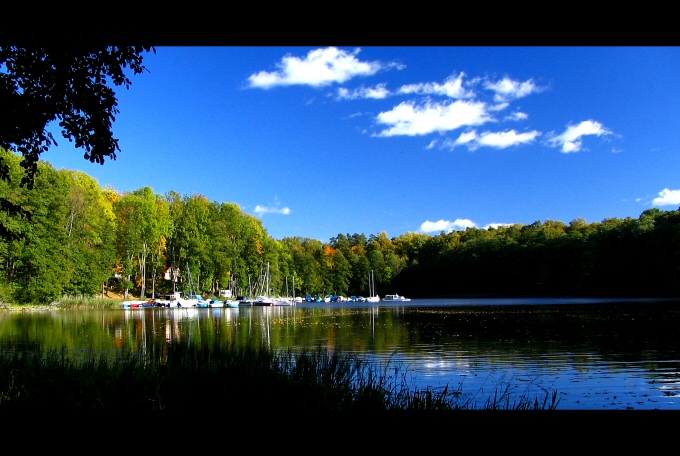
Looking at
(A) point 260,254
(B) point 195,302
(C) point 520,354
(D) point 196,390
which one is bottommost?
(B) point 195,302

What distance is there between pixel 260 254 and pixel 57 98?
70.4 m

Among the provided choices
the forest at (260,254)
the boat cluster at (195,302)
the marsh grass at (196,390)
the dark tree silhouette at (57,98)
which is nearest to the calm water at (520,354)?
the marsh grass at (196,390)

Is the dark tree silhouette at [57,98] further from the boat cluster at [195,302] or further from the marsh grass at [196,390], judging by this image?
the boat cluster at [195,302]

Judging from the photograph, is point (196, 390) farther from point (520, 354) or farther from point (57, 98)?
point (520, 354)

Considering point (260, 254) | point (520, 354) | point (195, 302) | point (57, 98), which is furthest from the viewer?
point (260, 254)

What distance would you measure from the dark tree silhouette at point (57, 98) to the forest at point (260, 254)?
25.8m

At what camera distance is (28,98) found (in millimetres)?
4824

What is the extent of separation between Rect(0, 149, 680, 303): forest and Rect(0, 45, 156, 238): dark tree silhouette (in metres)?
25.8

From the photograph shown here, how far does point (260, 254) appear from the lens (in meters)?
74.8

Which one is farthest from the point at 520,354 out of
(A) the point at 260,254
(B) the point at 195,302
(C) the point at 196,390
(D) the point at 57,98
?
(A) the point at 260,254

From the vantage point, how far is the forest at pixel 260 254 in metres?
44.6

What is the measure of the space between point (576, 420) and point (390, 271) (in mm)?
102931
